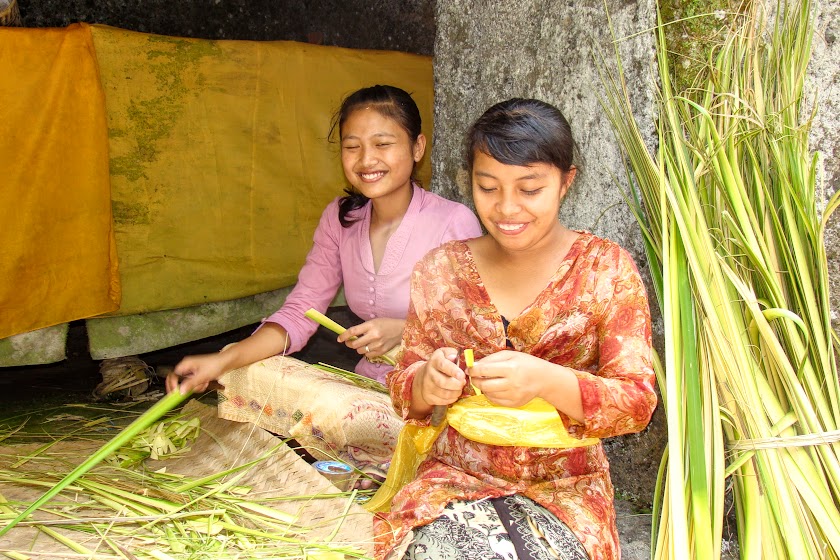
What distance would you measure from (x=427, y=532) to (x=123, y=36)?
3.17m

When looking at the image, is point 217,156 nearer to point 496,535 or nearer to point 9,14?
point 9,14

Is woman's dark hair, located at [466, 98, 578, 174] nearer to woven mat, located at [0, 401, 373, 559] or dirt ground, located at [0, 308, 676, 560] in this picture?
woven mat, located at [0, 401, 373, 559]

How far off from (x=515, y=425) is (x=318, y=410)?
921mm

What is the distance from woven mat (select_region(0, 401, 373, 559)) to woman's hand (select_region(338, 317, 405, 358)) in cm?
37

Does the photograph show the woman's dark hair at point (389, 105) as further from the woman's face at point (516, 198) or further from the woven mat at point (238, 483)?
the woven mat at point (238, 483)

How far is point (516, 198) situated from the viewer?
1.75 m

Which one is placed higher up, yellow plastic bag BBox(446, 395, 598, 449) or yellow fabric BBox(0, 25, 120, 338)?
yellow fabric BBox(0, 25, 120, 338)

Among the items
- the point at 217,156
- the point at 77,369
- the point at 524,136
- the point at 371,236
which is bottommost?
the point at 77,369

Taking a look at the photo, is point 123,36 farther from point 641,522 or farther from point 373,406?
point 641,522

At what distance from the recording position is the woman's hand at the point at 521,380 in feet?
5.03

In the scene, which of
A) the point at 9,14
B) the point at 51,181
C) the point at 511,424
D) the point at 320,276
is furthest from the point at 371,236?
the point at 9,14

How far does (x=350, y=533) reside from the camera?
1.94 meters

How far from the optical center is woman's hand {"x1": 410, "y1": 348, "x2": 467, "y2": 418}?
158 centimetres

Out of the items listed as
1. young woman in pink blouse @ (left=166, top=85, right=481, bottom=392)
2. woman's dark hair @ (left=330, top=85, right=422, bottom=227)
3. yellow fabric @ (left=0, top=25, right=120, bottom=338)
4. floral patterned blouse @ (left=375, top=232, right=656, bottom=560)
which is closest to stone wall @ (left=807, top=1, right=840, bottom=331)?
floral patterned blouse @ (left=375, top=232, right=656, bottom=560)
